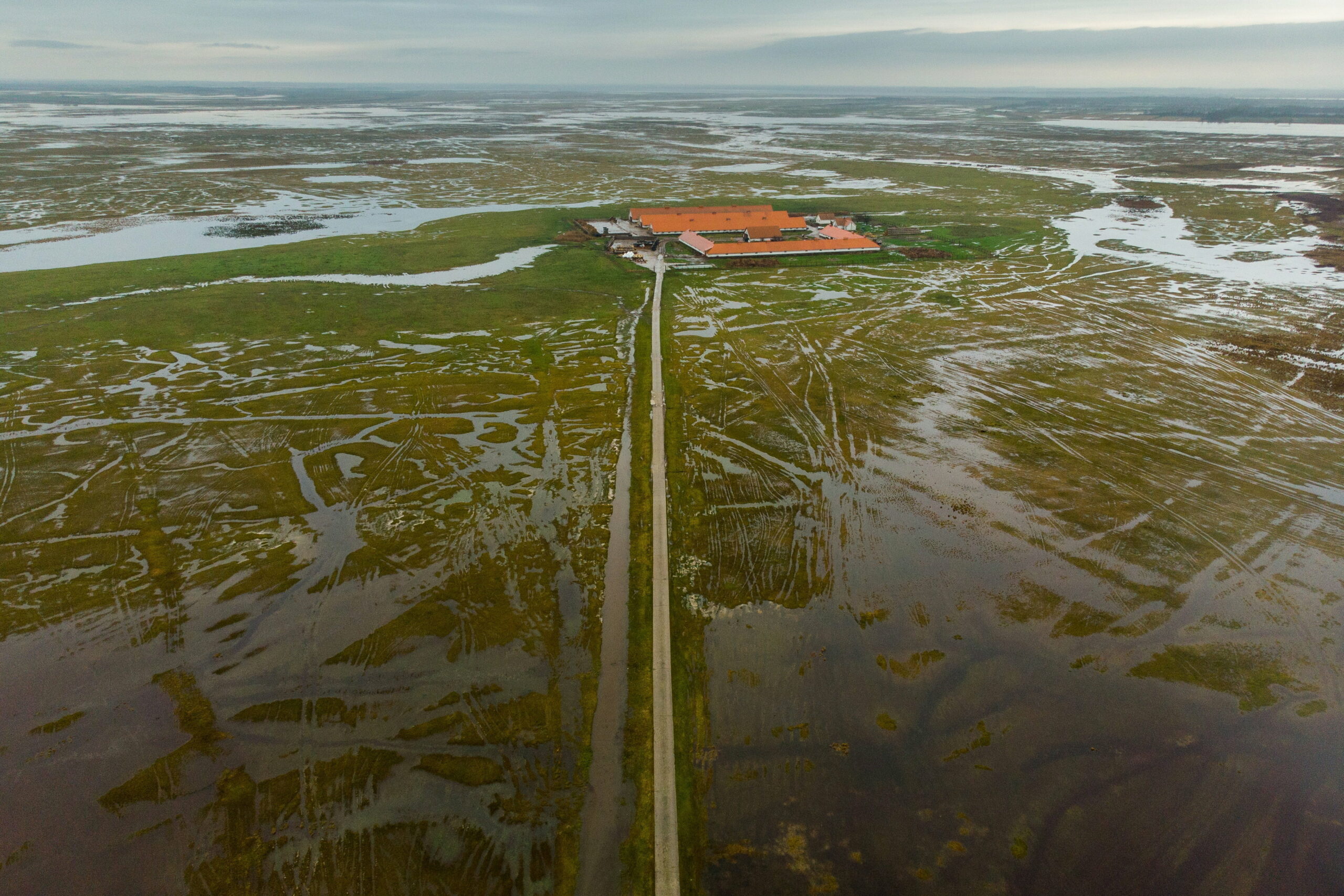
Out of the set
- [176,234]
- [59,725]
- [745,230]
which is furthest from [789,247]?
[176,234]

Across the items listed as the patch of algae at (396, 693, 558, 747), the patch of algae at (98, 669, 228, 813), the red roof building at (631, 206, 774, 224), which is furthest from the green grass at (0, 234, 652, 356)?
the patch of algae at (396, 693, 558, 747)

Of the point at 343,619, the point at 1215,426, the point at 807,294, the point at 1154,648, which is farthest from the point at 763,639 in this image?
the point at 807,294

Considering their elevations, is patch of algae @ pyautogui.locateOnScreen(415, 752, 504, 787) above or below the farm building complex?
below

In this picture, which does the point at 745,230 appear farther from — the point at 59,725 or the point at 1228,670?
the point at 59,725

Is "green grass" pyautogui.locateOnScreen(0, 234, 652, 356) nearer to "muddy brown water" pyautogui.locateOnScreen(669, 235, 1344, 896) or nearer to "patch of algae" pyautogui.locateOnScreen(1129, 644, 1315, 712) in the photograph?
"muddy brown water" pyautogui.locateOnScreen(669, 235, 1344, 896)

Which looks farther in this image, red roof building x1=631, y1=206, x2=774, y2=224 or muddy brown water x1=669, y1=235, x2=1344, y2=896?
red roof building x1=631, y1=206, x2=774, y2=224

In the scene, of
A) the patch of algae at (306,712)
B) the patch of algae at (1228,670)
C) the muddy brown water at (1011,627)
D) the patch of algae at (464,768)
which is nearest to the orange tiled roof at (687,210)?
the muddy brown water at (1011,627)
